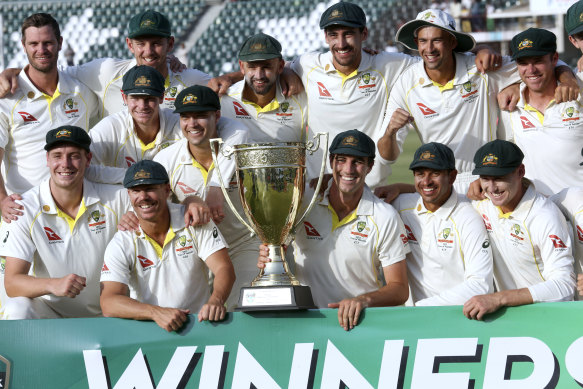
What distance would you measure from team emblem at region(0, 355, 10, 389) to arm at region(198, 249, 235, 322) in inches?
38.8

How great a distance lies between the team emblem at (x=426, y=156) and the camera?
16.0 feet

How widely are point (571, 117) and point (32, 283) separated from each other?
3304 mm

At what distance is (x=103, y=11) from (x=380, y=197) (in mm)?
17442

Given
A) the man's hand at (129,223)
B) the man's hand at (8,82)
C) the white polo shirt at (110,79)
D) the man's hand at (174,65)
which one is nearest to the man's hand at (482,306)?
the man's hand at (129,223)

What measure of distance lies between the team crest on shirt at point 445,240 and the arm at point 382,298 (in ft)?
0.80

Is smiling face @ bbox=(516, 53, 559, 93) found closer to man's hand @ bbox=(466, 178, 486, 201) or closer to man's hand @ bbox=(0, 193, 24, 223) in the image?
man's hand @ bbox=(466, 178, 486, 201)

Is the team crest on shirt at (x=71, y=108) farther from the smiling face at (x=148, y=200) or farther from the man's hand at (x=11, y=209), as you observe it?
the smiling face at (x=148, y=200)

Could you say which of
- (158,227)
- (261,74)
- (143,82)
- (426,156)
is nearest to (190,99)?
(143,82)

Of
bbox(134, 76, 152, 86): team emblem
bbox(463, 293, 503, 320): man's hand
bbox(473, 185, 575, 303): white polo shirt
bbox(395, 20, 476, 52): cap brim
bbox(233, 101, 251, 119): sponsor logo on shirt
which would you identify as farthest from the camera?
bbox(233, 101, 251, 119): sponsor logo on shirt

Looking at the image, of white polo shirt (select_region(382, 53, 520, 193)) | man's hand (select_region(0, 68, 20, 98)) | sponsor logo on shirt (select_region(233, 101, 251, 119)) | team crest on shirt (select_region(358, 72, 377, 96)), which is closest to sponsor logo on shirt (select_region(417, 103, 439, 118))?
white polo shirt (select_region(382, 53, 520, 193))

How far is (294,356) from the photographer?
423 cm

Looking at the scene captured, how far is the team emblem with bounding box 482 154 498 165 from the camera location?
466 cm

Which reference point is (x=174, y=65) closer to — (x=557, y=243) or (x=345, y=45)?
(x=345, y=45)

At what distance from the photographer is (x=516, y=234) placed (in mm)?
4793
